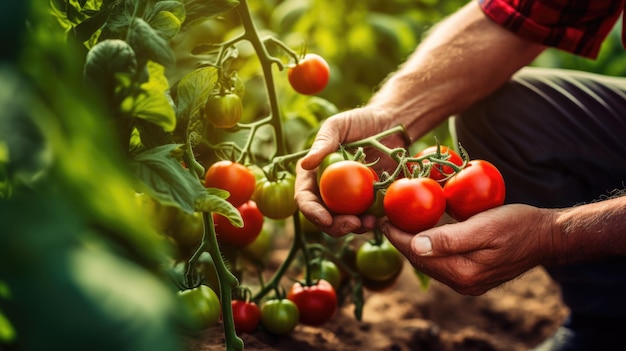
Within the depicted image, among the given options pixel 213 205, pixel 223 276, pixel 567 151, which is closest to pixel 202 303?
pixel 223 276

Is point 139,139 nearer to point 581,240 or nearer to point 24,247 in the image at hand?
point 24,247

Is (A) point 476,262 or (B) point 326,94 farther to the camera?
(B) point 326,94

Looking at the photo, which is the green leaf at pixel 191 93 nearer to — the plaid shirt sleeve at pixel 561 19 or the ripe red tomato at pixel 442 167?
the ripe red tomato at pixel 442 167

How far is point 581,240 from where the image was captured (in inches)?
63.2

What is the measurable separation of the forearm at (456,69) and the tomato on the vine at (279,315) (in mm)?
666

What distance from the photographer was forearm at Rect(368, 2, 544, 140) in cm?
205

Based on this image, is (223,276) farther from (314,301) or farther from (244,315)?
(314,301)

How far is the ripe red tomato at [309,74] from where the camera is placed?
1.66 m

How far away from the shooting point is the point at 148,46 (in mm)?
1041

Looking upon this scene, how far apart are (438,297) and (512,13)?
43.9 inches

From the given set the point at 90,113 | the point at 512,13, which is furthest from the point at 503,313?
the point at 90,113

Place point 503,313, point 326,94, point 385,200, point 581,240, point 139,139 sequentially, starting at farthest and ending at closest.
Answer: point 326,94
point 503,313
point 581,240
point 385,200
point 139,139

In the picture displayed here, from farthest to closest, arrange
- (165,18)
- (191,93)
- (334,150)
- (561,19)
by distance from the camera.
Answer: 1. (561,19)
2. (334,150)
3. (191,93)
4. (165,18)

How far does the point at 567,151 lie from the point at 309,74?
3.10ft
